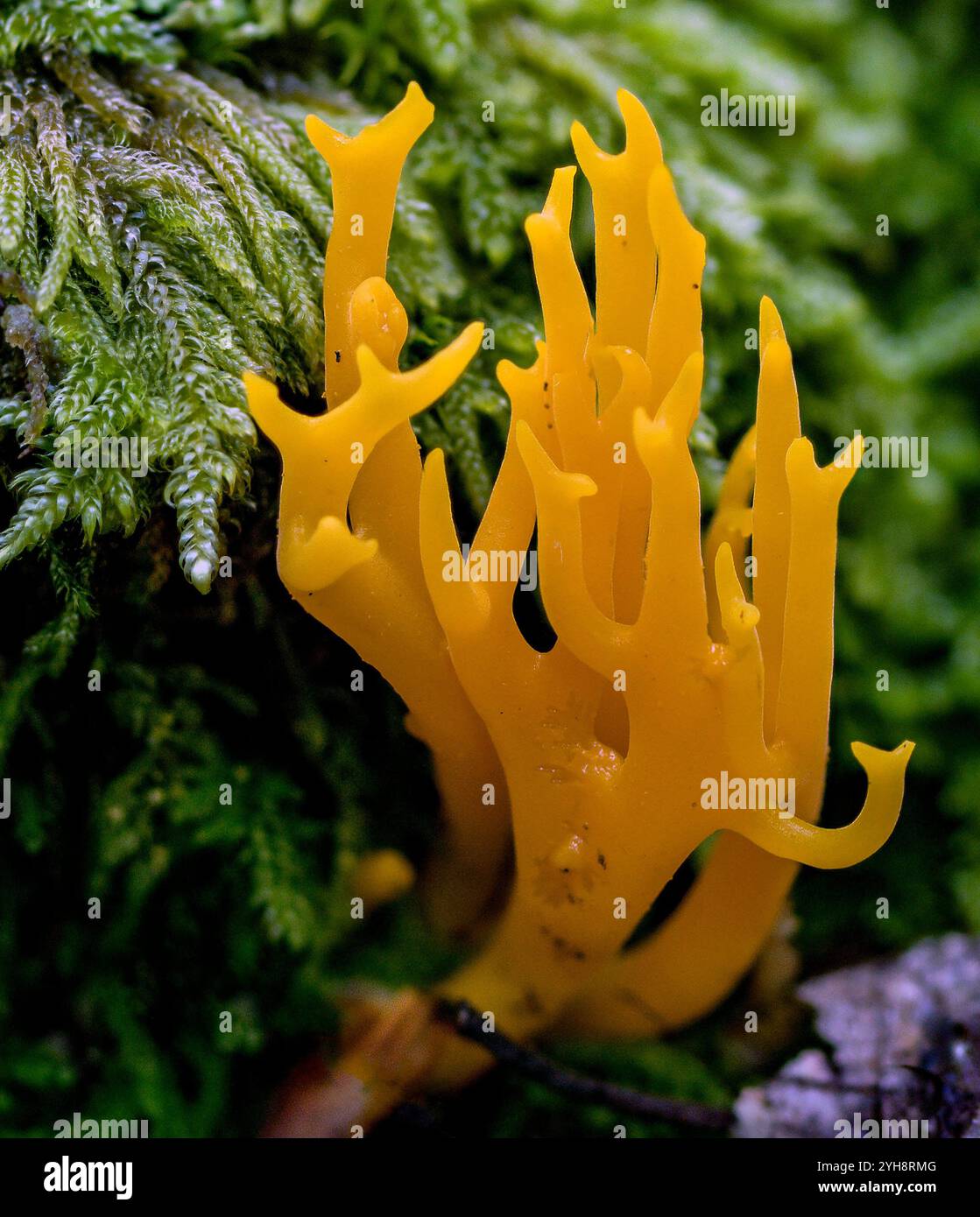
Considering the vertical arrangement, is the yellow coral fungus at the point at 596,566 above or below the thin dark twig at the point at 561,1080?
above

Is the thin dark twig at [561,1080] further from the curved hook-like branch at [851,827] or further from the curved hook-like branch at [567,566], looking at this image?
the curved hook-like branch at [567,566]

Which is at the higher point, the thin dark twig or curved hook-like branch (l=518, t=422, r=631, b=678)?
curved hook-like branch (l=518, t=422, r=631, b=678)

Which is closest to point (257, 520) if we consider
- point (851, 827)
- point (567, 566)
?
point (567, 566)

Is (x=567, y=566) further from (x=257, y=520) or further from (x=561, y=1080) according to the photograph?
(x=561, y=1080)

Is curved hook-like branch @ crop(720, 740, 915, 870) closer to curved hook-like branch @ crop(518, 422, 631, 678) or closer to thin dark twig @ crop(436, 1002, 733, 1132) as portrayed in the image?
curved hook-like branch @ crop(518, 422, 631, 678)

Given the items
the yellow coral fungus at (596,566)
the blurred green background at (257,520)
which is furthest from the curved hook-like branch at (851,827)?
the blurred green background at (257,520)

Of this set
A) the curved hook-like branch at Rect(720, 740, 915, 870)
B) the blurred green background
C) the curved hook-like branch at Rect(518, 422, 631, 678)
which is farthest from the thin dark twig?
the curved hook-like branch at Rect(518, 422, 631, 678)
